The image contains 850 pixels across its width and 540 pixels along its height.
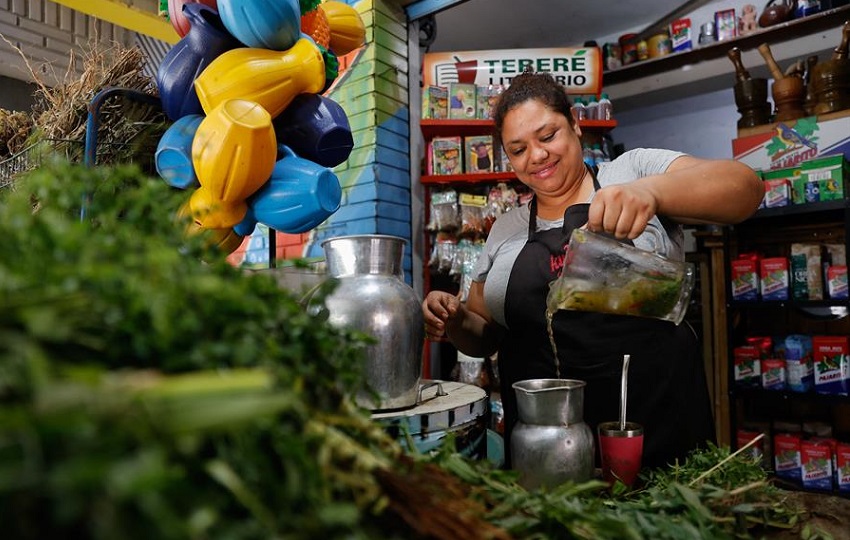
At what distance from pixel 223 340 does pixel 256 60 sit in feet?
4.13

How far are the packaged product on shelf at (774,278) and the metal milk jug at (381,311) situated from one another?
8.58 feet

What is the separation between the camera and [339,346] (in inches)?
23.7

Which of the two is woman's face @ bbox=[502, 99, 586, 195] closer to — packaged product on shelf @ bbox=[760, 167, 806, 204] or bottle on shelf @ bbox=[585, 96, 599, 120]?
bottle on shelf @ bbox=[585, 96, 599, 120]

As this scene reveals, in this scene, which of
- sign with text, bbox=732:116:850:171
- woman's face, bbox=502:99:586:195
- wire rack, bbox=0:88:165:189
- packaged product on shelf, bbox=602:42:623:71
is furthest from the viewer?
packaged product on shelf, bbox=602:42:623:71

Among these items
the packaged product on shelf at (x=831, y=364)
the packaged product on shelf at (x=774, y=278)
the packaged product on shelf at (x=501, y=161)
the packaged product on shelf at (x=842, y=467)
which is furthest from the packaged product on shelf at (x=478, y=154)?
the packaged product on shelf at (x=842, y=467)

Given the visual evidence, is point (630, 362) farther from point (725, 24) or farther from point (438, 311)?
point (725, 24)

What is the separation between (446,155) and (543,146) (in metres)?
1.52

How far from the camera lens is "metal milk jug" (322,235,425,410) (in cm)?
99

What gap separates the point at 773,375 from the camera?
293cm

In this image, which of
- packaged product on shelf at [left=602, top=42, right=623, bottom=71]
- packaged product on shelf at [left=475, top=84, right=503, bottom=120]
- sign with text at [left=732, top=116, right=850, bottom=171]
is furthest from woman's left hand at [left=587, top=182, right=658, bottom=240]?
packaged product on shelf at [left=602, top=42, right=623, bottom=71]

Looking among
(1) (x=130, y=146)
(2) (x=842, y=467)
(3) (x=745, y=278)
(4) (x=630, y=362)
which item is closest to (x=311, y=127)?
(1) (x=130, y=146)

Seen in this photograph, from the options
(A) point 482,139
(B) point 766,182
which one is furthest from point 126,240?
(B) point 766,182

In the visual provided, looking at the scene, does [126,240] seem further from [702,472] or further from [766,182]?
[766,182]

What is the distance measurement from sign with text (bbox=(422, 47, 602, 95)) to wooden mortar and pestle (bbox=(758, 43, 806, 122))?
921mm
